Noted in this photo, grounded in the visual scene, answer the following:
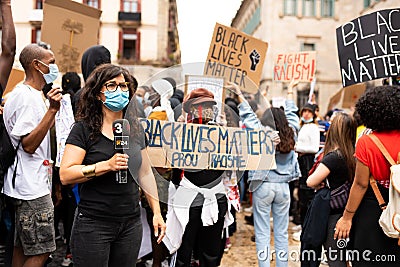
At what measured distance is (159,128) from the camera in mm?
2809

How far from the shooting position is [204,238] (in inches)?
143

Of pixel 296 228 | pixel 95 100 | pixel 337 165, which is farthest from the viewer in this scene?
pixel 296 228

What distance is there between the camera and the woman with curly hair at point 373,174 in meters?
2.85

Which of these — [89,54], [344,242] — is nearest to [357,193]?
[344,242]

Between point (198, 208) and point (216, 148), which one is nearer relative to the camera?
point (216, 148)

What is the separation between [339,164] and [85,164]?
2.07m

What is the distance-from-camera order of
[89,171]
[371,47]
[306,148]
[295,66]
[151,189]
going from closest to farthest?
1. [89,171]
2. [151,189]
3. [371,47]
4. [306,148]
5. [295,66]

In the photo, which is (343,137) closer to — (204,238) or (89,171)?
(204,238)

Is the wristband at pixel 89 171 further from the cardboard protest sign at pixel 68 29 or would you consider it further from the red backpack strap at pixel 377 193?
the cardboard protest sign at pixel 68 29

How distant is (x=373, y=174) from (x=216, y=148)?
1094 mm

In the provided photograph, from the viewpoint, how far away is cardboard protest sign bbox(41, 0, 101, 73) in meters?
5.02

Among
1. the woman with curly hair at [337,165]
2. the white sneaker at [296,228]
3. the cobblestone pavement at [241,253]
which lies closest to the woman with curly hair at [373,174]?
the woman with curly hair at [337,165]

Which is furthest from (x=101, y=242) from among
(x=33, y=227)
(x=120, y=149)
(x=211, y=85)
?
(x=211, y=85)

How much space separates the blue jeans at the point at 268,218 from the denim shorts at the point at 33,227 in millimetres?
2102
